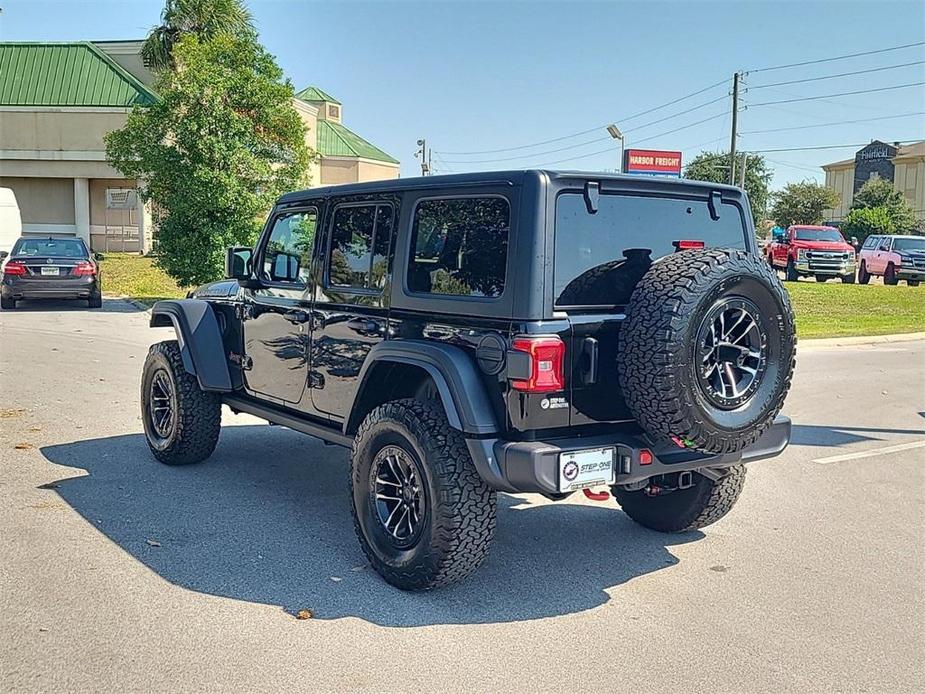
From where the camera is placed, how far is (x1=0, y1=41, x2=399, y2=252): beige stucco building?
110ft

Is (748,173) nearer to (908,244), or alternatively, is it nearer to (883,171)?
(883,171)

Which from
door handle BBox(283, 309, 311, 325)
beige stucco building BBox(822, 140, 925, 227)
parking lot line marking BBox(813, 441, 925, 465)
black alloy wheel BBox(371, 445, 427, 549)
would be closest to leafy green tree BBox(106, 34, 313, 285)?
door handle BBox(283, 309, 311, 325)

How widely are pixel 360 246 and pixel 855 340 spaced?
1317cm

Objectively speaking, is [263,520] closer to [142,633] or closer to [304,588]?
[304,588]

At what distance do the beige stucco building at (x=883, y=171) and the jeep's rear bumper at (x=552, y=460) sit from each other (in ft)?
244

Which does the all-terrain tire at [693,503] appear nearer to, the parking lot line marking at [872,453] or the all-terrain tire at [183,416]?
the parking lot line marking at [872,453]

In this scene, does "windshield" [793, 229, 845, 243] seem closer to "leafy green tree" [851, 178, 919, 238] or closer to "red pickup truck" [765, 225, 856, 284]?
"red pickup truck" [765, 225, 856, 284]

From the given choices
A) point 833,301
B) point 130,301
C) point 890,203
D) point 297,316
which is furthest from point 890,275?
point 890,203

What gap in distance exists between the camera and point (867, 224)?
174 feet

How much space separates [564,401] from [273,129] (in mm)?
15306

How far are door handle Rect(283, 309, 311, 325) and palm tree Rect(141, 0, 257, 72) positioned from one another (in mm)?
23783

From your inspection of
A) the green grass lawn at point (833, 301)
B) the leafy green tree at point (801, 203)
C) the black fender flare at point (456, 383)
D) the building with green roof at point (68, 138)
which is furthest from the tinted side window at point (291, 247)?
the leafy green tree at point (801, 203)

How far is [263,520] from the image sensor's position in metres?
5.64

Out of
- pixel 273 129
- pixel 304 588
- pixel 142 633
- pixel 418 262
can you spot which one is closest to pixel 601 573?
pixel 304 588
